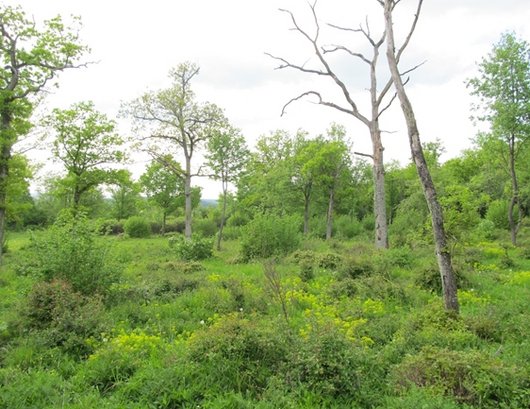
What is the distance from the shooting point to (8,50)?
14906mm

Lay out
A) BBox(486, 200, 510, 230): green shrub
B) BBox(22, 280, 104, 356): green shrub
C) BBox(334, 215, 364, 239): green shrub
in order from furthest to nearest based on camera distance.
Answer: BBox(334, 215, 364, 239): green shrub, BBox(486, 200, 510, 230): green shrub, BBox(22, 280, 104, 356): green shrub

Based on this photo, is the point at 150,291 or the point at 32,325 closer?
the point at 32,325

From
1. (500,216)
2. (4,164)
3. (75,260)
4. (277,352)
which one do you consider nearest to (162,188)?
(4,164)

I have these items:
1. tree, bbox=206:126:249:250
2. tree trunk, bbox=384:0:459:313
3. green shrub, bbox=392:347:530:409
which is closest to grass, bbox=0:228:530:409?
green shrub, bbox=392:347:530:409

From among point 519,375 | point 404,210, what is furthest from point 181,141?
point 519,375

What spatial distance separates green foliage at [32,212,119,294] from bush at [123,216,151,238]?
26.9 meters

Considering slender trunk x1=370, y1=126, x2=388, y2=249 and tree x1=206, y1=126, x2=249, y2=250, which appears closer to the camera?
slender trunk x1=370, y1=126, x2=388, y2=249

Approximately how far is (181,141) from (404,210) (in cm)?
1530

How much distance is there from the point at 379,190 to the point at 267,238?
5.10 meters

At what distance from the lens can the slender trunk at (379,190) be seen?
638 inches

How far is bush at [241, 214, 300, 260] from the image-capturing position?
1683 centimetres

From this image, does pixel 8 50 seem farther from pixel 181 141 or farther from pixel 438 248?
pixel 438 248

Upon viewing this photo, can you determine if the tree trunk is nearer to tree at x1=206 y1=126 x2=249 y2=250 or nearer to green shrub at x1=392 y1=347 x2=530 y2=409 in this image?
green shrub at x1=392 y1=347 x2=530 y2=409

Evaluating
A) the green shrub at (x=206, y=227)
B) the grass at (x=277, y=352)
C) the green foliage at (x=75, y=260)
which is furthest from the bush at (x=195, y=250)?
the green shrub at (x=206, y=227)
